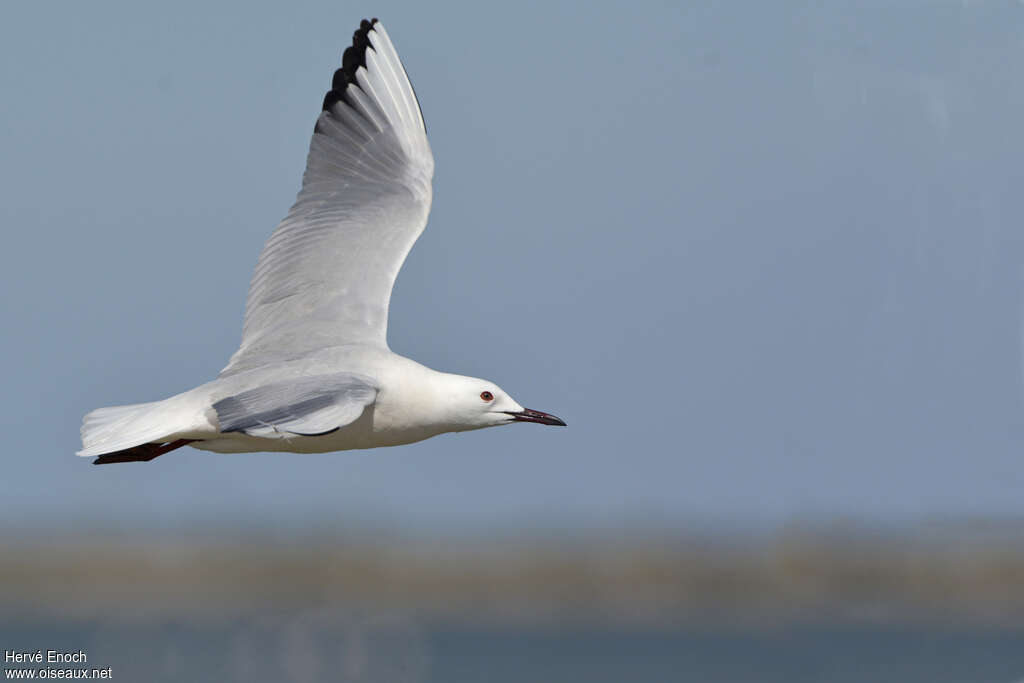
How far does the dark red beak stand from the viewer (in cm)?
975

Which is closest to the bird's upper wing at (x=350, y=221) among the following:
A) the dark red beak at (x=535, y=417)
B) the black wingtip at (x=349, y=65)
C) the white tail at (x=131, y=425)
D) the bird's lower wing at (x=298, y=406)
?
the black wingtip at (x=349, y=65)

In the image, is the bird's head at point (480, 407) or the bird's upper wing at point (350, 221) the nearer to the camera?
the bird's head at point (480, 407)

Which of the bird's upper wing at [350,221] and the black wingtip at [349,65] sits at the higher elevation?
the black wingtip at [349,65]

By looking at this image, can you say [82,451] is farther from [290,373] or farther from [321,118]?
[321,118]

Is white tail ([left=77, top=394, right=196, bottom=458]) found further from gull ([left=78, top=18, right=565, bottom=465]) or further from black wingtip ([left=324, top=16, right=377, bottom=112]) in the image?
black wingtip ([left=324, top=16, right=377, bottom=112])

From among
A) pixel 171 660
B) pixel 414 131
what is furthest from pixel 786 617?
pixel 414 131

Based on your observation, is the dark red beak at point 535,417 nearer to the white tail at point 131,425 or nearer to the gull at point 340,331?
the gull at point 340,331

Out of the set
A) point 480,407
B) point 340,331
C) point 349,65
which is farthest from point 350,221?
point 480,407

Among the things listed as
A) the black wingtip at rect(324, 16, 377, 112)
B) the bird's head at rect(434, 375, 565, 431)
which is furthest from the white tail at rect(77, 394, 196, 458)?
the black wingtip at rect(324, 16, 377, 112)

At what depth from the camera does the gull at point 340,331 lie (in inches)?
357

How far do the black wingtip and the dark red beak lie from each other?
2911 mm

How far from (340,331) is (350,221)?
1008mm

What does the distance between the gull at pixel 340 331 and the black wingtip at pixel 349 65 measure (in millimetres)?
11

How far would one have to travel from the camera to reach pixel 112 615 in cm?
4219
